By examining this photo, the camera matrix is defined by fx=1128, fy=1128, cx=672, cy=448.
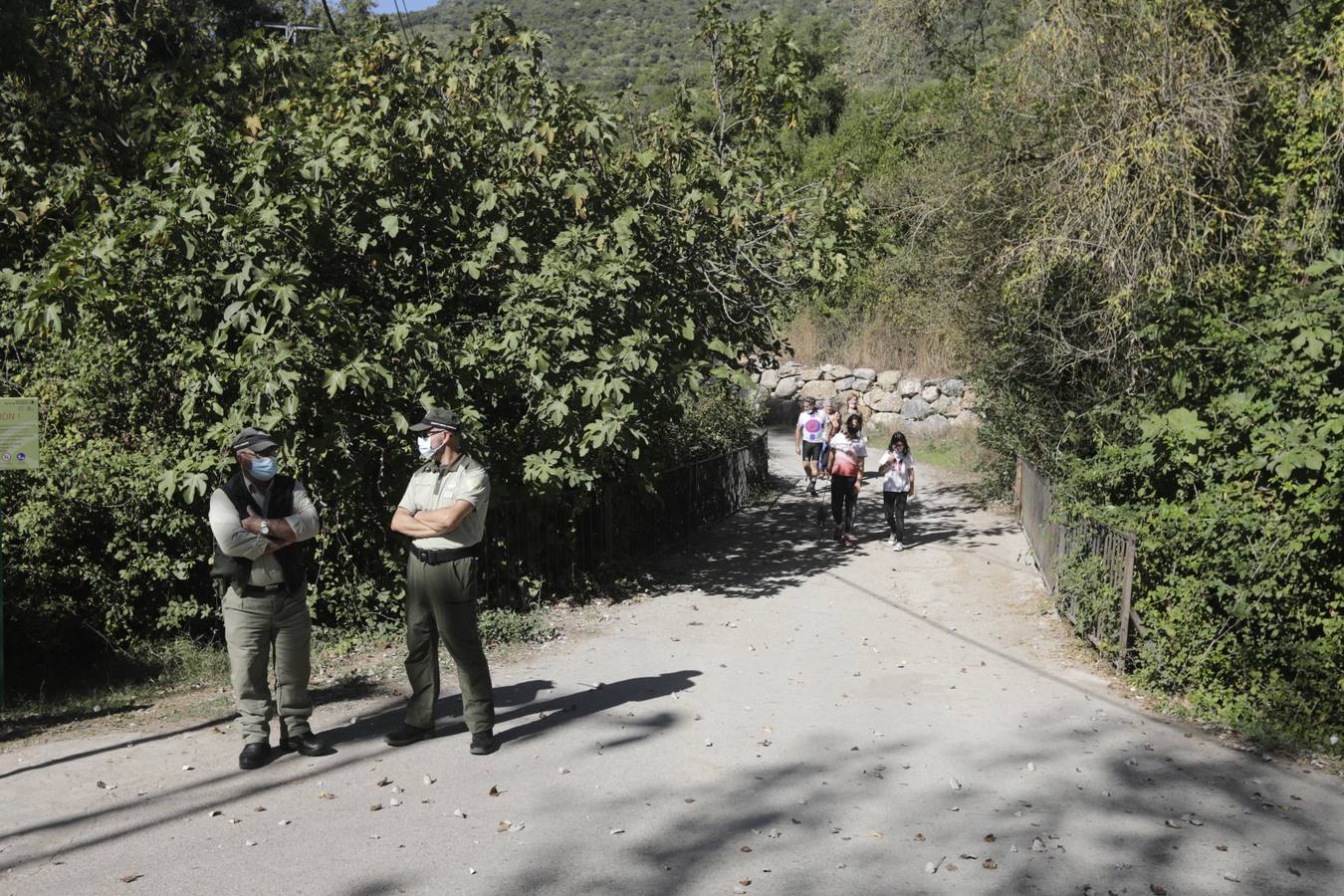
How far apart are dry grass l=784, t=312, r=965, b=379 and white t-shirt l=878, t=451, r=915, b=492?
14591 millimetres

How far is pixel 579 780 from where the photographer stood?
608cm

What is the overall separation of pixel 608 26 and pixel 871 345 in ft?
229

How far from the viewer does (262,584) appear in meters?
6.06

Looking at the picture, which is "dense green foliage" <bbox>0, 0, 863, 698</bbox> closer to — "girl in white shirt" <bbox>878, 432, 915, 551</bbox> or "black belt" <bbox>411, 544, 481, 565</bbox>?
"black belt" <bbox>411, 544, 481, 565</bbox>

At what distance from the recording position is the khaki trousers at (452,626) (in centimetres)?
631

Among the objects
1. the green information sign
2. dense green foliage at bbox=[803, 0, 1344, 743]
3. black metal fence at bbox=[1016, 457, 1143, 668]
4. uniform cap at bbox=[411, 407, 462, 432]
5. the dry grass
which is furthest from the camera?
the dry grass

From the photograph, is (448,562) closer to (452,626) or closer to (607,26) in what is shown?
(452,626)

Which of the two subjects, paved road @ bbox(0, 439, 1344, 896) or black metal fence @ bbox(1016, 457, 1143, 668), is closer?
paved road @ bbox(0, 439, 1344, 896)

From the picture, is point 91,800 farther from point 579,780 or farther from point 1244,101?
point 1244,101

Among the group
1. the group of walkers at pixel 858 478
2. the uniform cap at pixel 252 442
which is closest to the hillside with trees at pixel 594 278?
the uniform cap at pixel 252 442

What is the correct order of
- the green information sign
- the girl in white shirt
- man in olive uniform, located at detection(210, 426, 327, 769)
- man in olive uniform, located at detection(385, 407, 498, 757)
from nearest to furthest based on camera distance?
man in olive uniform, located at detection(210, 426, 327, 769) < man in olive uniform, located at detection(385, 407, 498, 757) < the green information sign < the girl in white shirt

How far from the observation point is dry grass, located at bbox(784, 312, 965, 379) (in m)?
28.9

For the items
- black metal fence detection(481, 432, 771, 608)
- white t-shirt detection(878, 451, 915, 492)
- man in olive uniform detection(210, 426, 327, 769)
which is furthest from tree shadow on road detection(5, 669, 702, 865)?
white t-shirt detection(878, 451, 915, 492)

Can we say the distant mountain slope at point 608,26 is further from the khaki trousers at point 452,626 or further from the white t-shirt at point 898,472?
the khaki trousers at point 452,626
